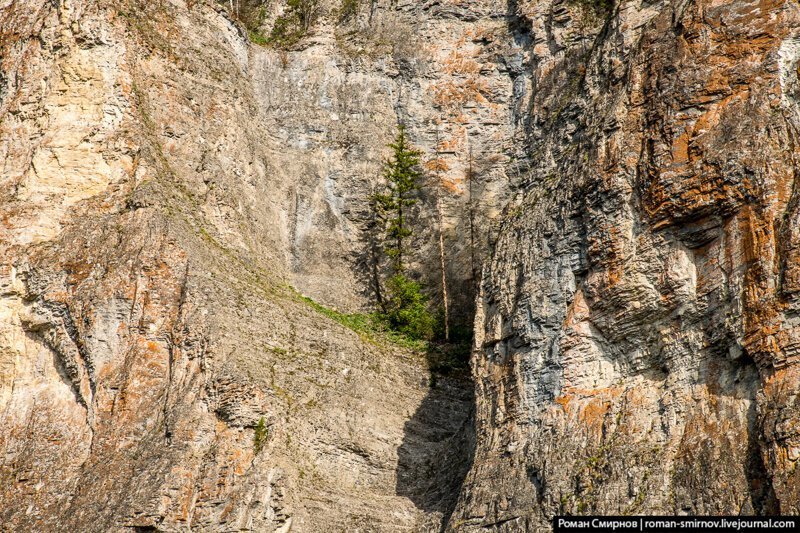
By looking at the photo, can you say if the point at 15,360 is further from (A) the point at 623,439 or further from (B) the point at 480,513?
(A) the point at 623,439

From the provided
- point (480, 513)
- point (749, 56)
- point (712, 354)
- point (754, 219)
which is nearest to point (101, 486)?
point (480, 513)

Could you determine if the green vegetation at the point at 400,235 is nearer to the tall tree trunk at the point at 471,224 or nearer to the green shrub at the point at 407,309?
the green shrub at the point at 407,309

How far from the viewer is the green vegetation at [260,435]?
100 feet

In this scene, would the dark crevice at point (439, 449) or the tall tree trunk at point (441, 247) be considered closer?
the dark crevice at point (439, 449)

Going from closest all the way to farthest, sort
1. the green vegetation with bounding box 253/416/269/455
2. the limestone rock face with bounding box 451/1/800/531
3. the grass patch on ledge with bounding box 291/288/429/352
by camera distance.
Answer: the limestone rock face with bounding box 451/1/800/531
the green vegetation with bounding box 253/416/269/455
the grass patch on ledge with bounding box 291/288/429/352

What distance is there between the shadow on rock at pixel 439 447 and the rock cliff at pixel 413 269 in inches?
4.0

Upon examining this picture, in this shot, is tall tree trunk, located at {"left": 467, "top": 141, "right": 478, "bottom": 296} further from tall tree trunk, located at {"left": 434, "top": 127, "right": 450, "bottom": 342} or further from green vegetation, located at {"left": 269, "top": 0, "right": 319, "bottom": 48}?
green vegetation, located at {"left": 269, "top": 0, "right": 319, "bottom": 48}

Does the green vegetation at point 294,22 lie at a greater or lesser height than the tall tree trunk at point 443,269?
greater

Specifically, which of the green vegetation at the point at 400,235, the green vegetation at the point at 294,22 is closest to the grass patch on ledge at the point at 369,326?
the green vegetation at the point at 400,235

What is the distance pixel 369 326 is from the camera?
40125mm

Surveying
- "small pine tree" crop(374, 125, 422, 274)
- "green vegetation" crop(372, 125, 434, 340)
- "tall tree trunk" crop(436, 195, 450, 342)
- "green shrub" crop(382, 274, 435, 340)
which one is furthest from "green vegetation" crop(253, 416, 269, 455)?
"small pine tree" crop(374, 125, 422, 274)

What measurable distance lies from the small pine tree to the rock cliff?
2.44 feet

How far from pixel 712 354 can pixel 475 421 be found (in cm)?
825

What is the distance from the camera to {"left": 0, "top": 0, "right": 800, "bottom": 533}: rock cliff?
26.3 metres
